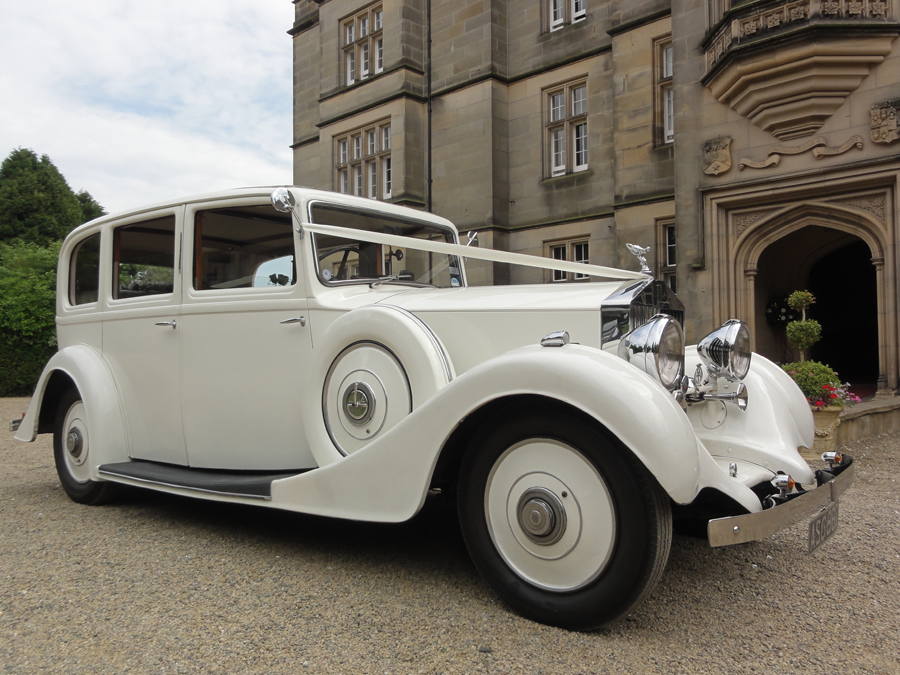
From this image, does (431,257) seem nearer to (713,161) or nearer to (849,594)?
(849,594)

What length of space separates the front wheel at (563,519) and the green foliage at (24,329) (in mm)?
14238

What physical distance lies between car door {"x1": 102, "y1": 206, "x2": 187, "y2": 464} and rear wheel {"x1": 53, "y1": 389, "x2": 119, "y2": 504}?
1.25 feet

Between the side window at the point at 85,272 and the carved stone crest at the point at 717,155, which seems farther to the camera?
the carved stone crest at the point at 717,155

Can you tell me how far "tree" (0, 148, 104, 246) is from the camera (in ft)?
86.1

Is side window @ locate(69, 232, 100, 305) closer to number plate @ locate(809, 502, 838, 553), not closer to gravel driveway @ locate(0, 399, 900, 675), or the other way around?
gravel driveway @ locate(0, 399, 900, 675)

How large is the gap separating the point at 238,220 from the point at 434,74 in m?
12.7

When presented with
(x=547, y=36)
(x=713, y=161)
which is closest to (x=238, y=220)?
(x=713, y=161)

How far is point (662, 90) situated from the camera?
38.0 ft

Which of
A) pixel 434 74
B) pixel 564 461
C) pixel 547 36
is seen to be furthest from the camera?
pixel 434 74

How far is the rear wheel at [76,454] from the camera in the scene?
4234 mm

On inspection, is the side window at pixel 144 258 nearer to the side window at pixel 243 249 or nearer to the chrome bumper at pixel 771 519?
the side window at pixel 243 249

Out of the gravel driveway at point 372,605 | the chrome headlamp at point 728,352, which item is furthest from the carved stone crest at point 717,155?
the chrome headlamp at point 728,352

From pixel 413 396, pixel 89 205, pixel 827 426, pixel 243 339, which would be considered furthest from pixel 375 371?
pixel 89 205

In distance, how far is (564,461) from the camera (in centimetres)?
238
